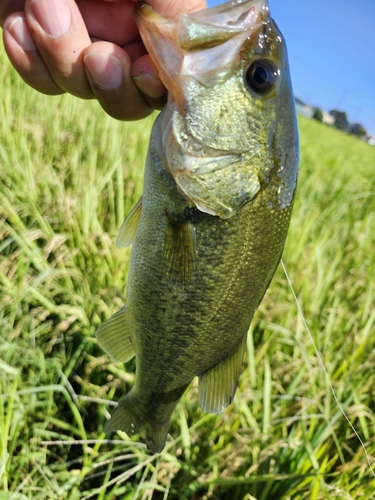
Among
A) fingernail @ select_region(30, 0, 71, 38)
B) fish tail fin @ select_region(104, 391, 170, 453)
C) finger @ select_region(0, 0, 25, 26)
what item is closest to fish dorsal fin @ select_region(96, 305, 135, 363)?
fish tail fin @ select_region(104, 391, 170, 453)

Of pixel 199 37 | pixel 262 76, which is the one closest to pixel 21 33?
pixel 199 37

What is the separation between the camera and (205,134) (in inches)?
46.7

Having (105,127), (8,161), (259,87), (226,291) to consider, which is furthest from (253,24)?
(105,127)

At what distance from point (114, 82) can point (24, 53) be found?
0.33 meters

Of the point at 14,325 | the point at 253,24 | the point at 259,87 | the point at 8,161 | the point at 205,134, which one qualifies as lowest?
the point at 14,325

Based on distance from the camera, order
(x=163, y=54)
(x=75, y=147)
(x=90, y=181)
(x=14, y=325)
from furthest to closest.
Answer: (x=75, y=147)
(x=90, y=181)
(x=14, y=325)
(x=163, y=54)

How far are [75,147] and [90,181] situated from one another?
0.54 m

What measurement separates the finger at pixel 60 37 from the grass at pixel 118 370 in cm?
91

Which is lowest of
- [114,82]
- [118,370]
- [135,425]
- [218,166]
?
[118,370]

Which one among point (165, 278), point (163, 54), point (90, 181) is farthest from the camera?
point (90, 181)

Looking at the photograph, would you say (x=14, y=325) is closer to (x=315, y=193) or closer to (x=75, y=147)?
(x=75, y=147)

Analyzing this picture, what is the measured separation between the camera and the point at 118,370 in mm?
1979

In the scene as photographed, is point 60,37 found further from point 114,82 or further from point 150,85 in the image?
point 150,85

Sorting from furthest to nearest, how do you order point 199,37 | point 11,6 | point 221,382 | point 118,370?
1. point 118,370
2. point 11,6
3. point 221,382
4. point 199,37
